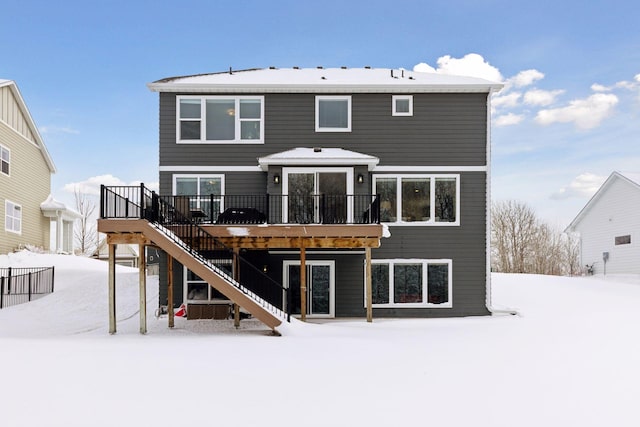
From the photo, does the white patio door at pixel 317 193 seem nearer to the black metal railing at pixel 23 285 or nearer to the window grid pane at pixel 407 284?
the window grid pane at pixel 407 284

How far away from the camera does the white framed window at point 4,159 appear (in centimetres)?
2306

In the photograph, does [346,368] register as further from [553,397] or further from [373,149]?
[373,149]

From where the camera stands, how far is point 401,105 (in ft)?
53.8

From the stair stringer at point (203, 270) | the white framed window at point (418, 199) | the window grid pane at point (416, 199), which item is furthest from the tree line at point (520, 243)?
the stair stringer at point (203, 270)

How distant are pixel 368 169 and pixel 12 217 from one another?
60.8 ft

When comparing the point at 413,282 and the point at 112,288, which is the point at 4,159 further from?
the point at 413,282

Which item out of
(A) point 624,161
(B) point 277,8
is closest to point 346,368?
(B) point 277,8

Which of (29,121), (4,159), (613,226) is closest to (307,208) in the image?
(4,159)

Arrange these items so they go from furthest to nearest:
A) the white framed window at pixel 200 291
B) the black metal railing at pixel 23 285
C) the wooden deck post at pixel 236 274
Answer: the black metal railing at pixel 23 285, the white framed window at pixel 200 291, the wooden deck post at pixel 236 274

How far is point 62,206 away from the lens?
27953 mm

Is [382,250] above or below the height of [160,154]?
below

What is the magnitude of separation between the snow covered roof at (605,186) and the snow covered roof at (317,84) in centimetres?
1406

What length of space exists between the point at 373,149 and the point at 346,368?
9352 mm

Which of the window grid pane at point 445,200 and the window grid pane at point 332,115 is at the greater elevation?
the window grid pane at point 332,115
